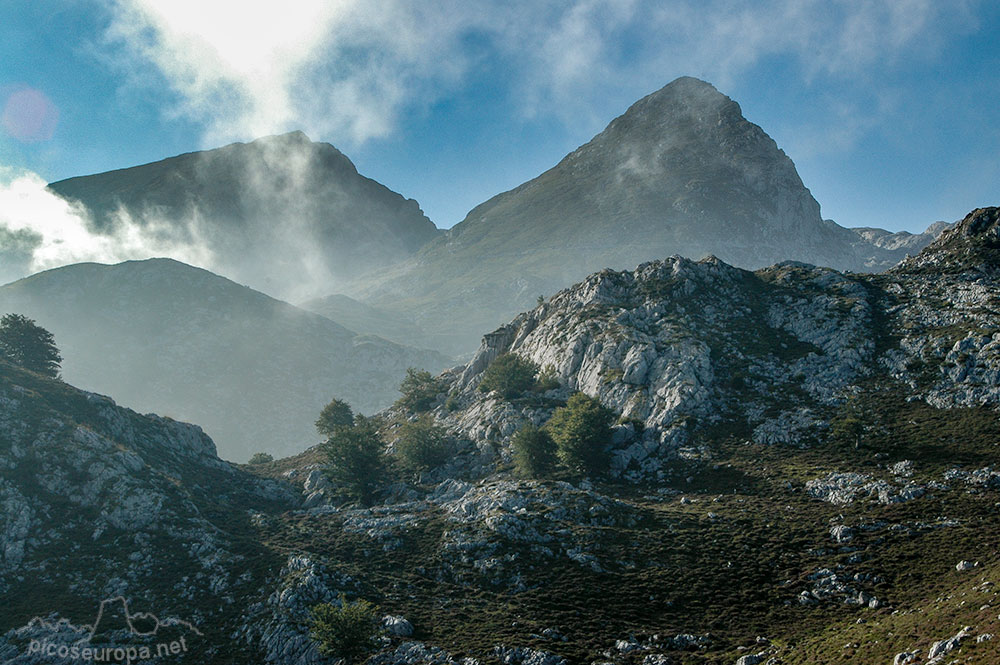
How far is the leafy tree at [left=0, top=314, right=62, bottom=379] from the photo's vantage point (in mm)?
91312

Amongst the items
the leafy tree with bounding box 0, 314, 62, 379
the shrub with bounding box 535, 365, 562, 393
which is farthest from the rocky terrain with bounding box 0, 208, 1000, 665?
the leafy tree with bounding box 0, 314, 62, 379

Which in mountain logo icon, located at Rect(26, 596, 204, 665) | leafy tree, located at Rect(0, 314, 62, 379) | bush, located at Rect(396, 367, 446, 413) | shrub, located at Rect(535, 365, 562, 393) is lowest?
mountain logo icon, located at Rect(26, 596, 204, 665)

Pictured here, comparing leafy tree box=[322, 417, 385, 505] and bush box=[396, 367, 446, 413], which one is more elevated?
bush box=[396, 367, 446, 413]

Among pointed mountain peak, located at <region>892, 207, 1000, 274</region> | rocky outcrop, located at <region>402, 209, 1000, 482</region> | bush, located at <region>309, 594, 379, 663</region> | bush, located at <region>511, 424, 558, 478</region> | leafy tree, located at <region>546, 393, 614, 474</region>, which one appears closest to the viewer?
bush, located at <region>309, 594, 379, 663</region>

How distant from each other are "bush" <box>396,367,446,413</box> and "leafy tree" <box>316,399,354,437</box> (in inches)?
522

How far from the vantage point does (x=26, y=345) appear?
92.8 meters

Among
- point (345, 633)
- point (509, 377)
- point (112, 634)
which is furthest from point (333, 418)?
point (345, 633)

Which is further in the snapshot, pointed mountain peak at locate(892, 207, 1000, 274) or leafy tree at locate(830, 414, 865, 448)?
pointed mountain peak at locate(892, 207, 1000, 274)

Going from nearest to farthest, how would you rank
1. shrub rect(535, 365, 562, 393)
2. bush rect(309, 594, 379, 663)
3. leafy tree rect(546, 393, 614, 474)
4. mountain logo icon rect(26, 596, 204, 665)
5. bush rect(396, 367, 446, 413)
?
1. bush rect(309, 594, 379, 663)
2. mountain logo icon rect(26, 596, 204, 665)
3. leafy tree rect(546, 393, 614, 474)
4. shrub rect(535, 365, 562, 393)
5. bush rect(396, 367, 446, 413)

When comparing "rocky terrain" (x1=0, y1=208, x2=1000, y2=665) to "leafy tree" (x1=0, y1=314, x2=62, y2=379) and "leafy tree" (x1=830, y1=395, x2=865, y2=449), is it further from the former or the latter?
"leafy tree" (x1=0, y1=314, x2=62, y2=379)

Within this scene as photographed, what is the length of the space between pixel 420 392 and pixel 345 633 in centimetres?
8490

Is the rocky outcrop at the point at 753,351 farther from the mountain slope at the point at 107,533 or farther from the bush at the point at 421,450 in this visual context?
the mountain slope at the point at 107,533

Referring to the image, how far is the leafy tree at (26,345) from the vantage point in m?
91.3

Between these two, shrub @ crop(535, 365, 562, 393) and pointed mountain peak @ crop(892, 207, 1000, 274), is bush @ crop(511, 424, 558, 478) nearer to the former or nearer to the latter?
shrub @ crop(535, 365, 562, 393)
